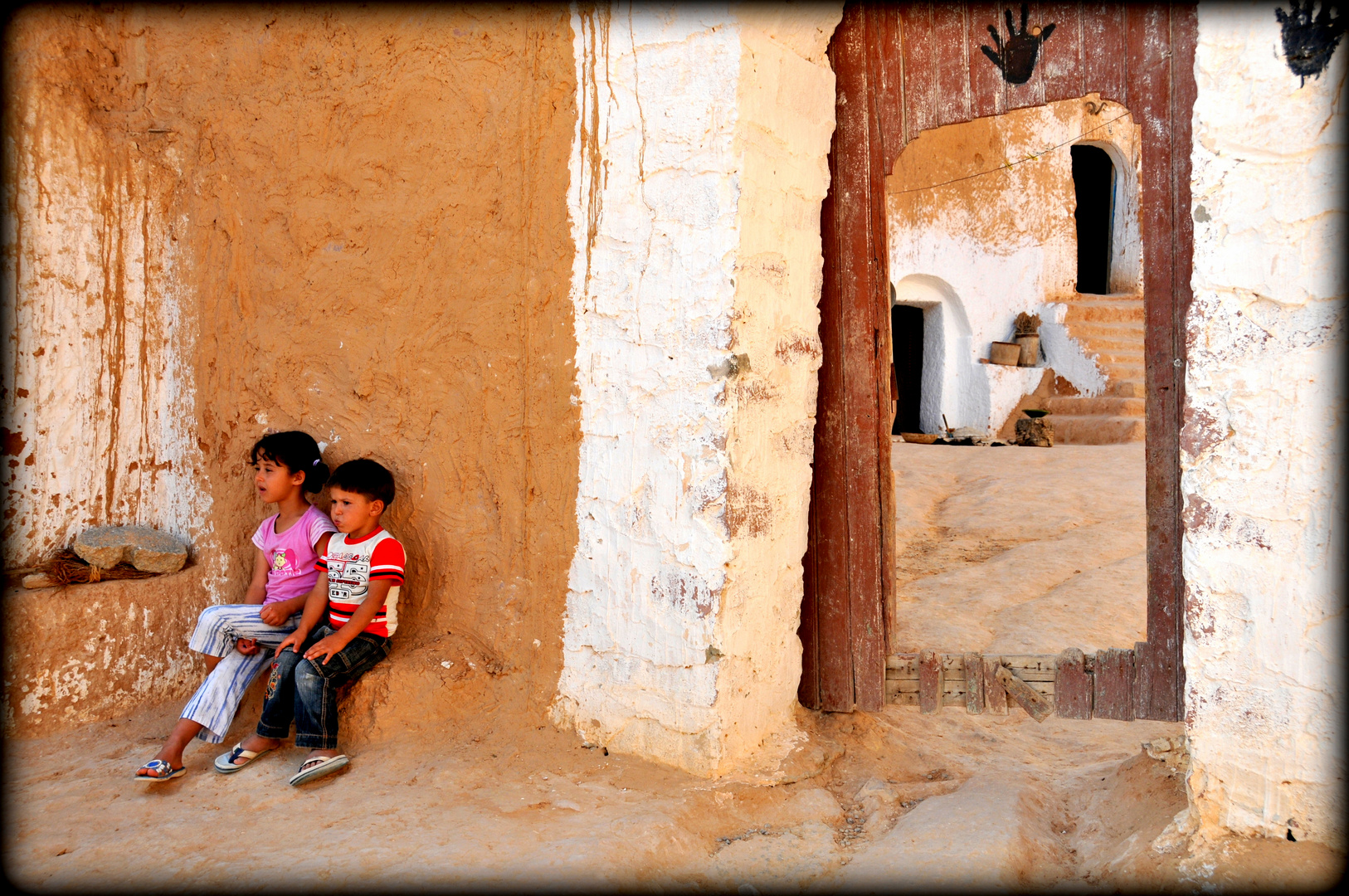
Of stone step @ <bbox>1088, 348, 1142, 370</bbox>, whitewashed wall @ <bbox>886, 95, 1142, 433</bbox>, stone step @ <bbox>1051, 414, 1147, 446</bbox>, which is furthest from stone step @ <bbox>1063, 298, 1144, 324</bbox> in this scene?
stone step @ <bbox>1051, 414, 1147, 446</bbox>

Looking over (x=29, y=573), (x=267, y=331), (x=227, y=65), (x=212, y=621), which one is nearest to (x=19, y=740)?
(x=29, y=573)

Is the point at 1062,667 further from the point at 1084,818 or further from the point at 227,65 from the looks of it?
the point at 227,65

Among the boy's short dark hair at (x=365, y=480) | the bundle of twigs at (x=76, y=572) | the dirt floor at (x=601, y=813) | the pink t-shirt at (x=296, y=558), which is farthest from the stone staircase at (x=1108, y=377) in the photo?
the bundle of twigs at (x=76, y=572)

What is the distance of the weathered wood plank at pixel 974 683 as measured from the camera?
9.14 feet

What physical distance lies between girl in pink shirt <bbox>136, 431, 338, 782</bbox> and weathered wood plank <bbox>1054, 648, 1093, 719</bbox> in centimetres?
232

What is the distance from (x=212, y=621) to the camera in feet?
9.84

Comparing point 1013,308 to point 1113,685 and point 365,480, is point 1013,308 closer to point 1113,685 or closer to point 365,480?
point 1113,685

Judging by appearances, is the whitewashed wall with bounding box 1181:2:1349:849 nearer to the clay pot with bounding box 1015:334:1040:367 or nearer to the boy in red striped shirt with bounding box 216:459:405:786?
the boy in red striped shirt with bounding box 216:459:405:786

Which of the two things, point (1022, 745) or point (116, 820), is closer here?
point (116, 820)

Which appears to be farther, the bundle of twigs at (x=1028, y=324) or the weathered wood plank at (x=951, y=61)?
the bundle of twigs at (x=1028, y=324)

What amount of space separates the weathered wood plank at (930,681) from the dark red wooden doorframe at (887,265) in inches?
4.6

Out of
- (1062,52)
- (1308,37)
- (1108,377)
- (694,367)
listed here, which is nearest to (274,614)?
(694,367)

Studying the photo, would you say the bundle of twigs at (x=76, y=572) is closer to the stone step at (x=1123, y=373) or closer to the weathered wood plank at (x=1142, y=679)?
the weathered wood plank at (x=1142, y=679)

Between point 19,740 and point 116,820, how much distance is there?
0.83m
